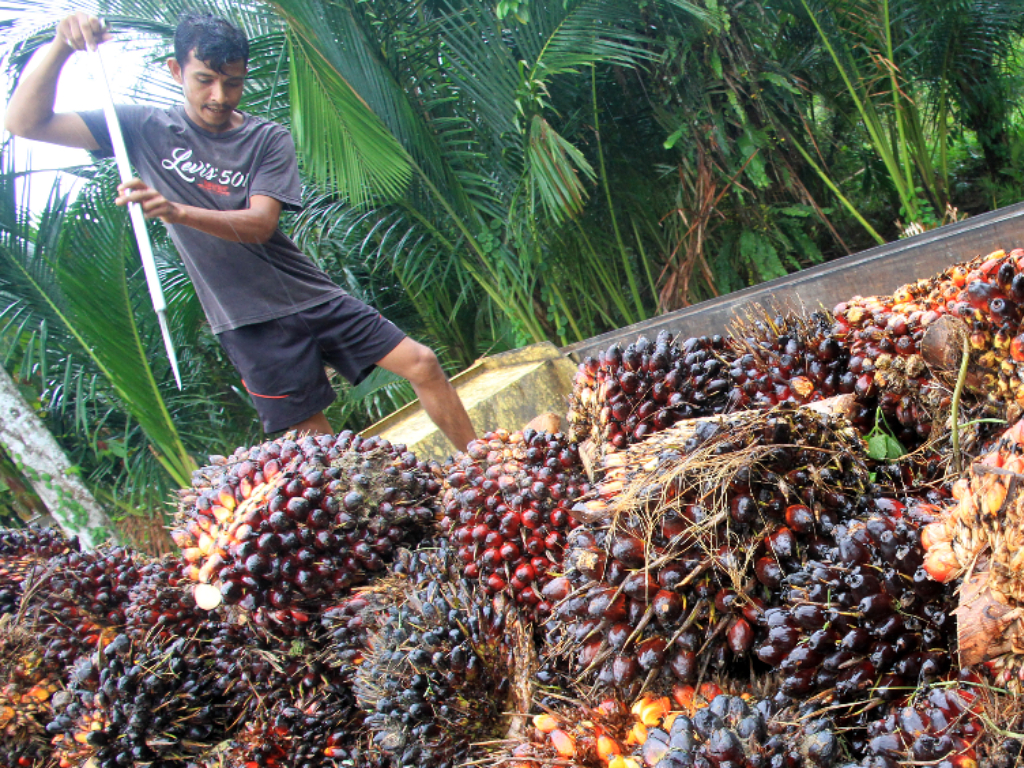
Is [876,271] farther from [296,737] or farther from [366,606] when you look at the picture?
[296,737]

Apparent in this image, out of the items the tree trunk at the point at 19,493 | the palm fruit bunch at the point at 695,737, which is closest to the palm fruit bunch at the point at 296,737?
the palm fruit bunch at the point at 695,737

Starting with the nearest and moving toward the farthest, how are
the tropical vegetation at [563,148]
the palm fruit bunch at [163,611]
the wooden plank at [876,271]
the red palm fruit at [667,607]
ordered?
the red palm fruit at [667,607] < the palm fruit bunch at [163,611] < the wooden plank at [876,271] < the tropical vegetation at [563,148]

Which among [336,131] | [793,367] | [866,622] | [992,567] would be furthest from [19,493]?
[992,567]

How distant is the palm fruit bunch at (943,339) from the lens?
36.0 inches

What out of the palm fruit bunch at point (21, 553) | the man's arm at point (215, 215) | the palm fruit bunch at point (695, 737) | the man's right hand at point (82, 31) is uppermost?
the man's right hand at point (82, 31)

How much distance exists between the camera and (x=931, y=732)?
63 centimetres

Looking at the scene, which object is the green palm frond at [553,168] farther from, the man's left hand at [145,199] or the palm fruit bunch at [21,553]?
the palm fruit bunch at [21,553]

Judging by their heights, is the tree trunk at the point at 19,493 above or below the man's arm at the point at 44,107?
below

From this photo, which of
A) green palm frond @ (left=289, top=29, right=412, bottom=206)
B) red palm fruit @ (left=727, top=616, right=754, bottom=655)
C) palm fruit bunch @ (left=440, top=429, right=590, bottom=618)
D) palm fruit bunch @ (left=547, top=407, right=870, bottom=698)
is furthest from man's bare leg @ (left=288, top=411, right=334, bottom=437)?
red palm fruit @ (left=727, top=616, right=754, bottom=655)

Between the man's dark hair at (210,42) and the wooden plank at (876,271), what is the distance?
1.77 m

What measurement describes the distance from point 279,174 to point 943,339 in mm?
2186

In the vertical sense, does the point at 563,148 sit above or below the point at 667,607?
above

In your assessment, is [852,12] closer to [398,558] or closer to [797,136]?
[797,136]

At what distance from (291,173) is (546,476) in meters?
1.76
